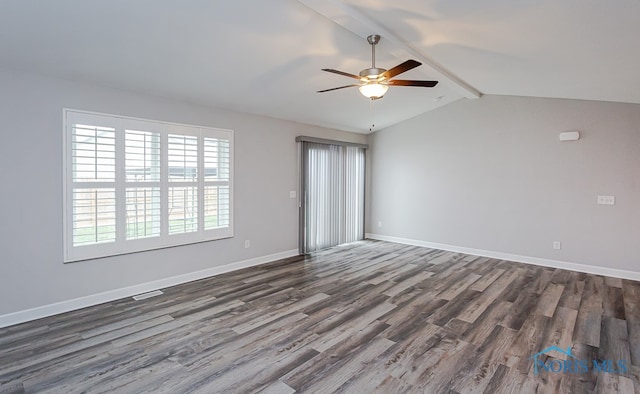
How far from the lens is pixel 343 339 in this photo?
2.86m

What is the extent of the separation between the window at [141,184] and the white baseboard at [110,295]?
0.46 meters

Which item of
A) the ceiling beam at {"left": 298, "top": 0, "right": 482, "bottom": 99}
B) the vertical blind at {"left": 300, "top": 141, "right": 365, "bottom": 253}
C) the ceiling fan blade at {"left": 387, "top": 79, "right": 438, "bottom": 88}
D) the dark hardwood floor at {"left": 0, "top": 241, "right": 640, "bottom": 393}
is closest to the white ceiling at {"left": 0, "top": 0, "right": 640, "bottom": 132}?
the ceiling beam at {"left": 298, "top": 0, "right": 482, "bottom": 99}

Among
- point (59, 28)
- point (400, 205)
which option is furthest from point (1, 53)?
point (400, 205)

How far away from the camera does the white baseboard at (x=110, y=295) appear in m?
3.18

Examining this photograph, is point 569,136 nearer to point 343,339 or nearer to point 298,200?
point 298,200

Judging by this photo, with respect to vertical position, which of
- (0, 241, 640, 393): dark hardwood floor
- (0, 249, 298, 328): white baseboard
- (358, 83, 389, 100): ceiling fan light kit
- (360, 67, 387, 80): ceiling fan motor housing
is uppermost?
(360, 67, 387, 80): ceiling fan motor housing

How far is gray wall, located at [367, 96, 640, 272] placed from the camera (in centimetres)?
471

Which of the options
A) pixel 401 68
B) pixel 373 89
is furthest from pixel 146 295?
pixel 401 68

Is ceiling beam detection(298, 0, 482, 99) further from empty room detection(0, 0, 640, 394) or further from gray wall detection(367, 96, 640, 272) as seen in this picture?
gray wall detection(367, 96, 640, 272)

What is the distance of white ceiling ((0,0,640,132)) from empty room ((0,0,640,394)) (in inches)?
1.0

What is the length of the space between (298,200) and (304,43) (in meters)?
3.11

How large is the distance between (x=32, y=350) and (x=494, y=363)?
3.79m

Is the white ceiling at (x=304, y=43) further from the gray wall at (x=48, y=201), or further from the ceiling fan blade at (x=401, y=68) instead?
the ceiling fan blade at (x=401, y=68)

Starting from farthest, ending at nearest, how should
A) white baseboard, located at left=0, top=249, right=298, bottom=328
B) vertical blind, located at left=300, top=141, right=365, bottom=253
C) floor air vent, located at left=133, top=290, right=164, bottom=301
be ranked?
vertical blind, located at left=300, top=141, right=365, bottom=253 → floor air vent, located at left=133, top=290, right=164, bottom=301 → white baseboard, located at left=0, top=249, right=298, bottom=328
